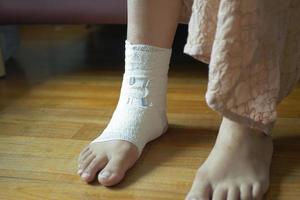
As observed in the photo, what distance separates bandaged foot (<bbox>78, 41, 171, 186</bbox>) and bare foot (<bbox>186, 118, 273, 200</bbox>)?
13cm

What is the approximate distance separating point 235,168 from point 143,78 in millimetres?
228

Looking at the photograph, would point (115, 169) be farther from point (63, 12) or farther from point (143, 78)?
point (63, 12)

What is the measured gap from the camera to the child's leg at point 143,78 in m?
0.67

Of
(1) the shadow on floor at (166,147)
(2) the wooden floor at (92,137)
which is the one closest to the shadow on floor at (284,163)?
(2) the wooden floor at (92,137)

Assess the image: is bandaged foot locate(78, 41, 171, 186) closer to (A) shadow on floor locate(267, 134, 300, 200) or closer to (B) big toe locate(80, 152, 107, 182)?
(B) big toe locate(80, 152, 107, 182)

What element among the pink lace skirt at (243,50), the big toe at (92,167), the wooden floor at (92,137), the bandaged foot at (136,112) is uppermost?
the pink lace skirt at (243,50)

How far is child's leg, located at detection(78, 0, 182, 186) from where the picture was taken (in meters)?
0.67

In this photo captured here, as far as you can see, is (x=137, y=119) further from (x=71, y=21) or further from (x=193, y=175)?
(x=71, y=21)

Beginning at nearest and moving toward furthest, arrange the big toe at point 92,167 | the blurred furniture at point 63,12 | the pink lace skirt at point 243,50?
the pink lace skirt at point 243,50, the big toe at point 92,167, the blurred furniture at point 63,12

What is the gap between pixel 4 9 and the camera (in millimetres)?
1082

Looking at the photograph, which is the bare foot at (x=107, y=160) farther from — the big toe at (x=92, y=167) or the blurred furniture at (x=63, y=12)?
the blurred furniture at (x=63, y=12)

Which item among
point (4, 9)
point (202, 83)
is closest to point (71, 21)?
point (4, 9)

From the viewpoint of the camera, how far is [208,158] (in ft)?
1.97

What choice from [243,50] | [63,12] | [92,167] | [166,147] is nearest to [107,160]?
[92,167]
